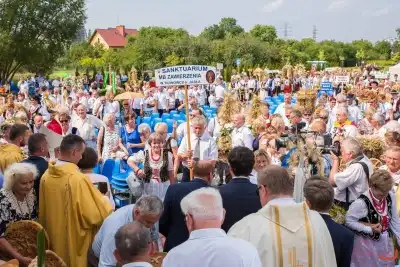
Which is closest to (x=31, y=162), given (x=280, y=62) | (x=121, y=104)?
(x=121, y=104)

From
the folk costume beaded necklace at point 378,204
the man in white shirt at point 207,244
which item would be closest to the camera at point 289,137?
the folk costume beaded necklace at point 378,204

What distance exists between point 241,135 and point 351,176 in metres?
2.98

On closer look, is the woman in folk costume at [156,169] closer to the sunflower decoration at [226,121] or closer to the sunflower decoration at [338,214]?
the sunflower decoration at [226,121]

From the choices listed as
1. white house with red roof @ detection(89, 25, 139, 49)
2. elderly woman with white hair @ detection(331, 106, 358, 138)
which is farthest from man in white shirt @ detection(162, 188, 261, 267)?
white house with red roof @ detection(89, 25, 139, 49)

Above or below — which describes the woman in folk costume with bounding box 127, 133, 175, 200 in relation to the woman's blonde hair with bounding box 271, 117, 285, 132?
below

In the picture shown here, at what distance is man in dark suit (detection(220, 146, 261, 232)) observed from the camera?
4379 mm

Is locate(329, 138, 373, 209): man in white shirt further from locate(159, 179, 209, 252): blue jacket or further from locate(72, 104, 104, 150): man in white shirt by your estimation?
locate(72, 104, 104, 150): man in white shirt

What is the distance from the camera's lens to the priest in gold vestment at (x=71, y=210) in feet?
14.3

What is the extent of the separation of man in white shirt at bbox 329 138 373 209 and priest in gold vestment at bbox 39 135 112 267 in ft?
8.01

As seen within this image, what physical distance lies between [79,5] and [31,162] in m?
34.1

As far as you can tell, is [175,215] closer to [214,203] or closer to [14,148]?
[214,203]

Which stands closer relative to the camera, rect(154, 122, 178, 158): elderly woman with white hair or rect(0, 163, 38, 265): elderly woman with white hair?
rect(0, 163, 38, 265): elderly woman with white hair

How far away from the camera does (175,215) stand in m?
4.54

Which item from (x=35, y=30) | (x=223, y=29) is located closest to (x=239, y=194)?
(x=35, y=30)
